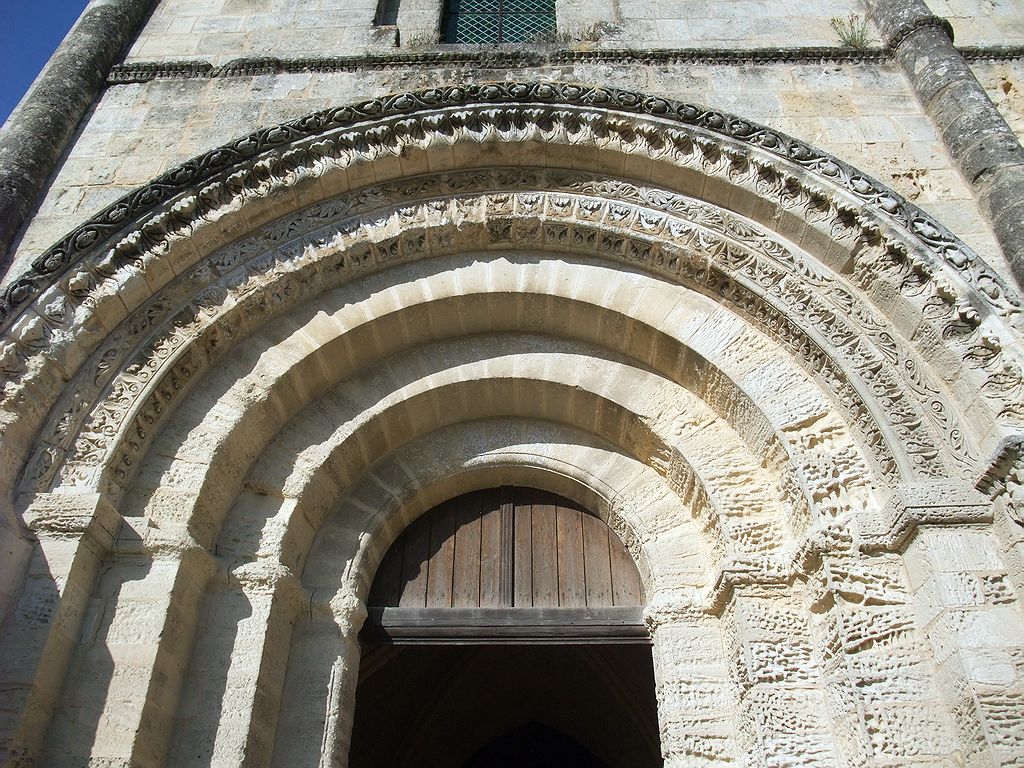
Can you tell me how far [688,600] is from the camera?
395 cm

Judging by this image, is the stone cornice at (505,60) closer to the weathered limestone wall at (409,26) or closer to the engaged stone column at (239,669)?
the weathered limestone wall at (409,26)

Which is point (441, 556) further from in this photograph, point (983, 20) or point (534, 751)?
point (983, 20)

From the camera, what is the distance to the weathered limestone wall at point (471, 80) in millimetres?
4523

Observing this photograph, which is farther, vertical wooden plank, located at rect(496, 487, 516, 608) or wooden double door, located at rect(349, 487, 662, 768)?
vertical wooden plank, located at rect(496, 487, 516, 608)

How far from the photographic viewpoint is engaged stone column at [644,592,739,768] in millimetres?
3564

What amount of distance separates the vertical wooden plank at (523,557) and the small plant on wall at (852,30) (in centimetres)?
393

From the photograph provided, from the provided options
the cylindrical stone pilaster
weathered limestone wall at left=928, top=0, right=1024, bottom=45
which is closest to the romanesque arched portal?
the cylindrical stone pilaster

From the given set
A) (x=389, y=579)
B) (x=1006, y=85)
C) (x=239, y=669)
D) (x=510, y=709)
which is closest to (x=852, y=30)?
(x=1006, y=85)

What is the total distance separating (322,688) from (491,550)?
1.28 metres

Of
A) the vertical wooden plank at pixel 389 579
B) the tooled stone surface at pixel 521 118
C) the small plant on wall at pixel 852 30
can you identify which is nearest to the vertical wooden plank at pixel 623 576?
the vertical wooden plank at pixel 389 579

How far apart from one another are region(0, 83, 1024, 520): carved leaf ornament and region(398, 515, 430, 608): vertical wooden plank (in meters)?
1.56

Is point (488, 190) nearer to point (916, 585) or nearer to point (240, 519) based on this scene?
point (240, 519)

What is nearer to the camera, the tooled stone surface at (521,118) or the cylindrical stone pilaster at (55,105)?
the tooled stone surface at (521,118)

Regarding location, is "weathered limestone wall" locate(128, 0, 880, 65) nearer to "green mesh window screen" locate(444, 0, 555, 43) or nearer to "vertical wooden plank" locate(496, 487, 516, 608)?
"green mesh window screen" locate(444, 0, 555, 43)
